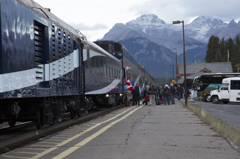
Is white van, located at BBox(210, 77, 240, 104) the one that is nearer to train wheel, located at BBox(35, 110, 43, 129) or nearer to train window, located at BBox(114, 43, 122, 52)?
train window, located at BBox(114, 43, 122, 52)

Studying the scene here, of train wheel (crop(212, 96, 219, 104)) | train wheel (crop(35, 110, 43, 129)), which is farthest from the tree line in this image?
train wheel (crop(35, 110, 43, 129))

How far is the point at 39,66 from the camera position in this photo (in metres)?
8.76

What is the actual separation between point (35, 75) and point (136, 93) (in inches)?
738

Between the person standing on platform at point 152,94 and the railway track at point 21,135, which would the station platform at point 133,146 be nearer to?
the railway track at point 21,135

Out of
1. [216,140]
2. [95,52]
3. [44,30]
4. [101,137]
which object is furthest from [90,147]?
[95,52]

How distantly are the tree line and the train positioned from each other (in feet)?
347

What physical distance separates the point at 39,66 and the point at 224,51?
121331 millimetres

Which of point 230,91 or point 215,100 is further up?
point 230,91

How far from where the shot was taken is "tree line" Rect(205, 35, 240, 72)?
117000 millimetres

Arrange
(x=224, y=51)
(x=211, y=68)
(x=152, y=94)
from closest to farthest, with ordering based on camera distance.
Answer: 1. (x=152, y=94)
2. (x=211, y=68)
3. (x=224, y=51)

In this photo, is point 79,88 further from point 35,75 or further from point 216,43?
point 216,43

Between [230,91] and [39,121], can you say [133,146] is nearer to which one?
[39,121]

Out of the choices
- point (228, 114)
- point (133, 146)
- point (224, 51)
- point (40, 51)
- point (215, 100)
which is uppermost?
point (224, 51)

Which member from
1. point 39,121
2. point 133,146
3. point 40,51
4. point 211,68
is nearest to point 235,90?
point 39,121
